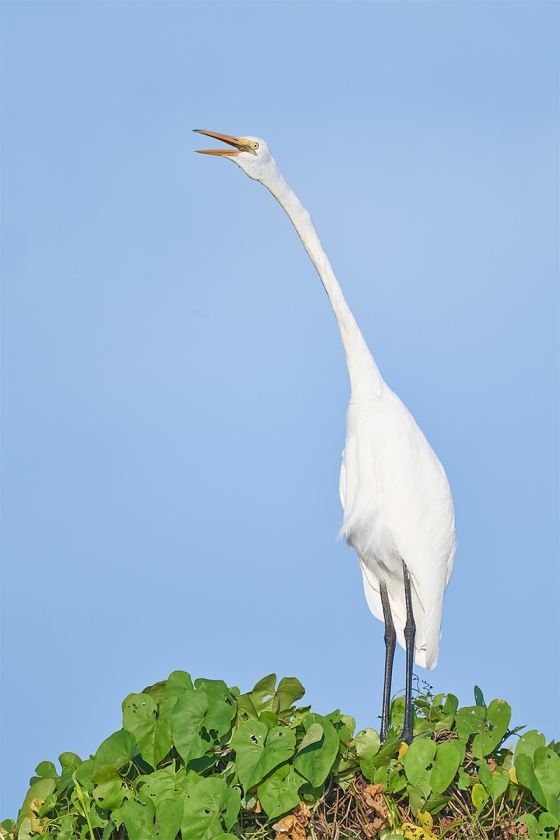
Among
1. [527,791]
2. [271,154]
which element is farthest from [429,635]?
[271,154]

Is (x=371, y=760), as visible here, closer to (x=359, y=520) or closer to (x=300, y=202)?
(x=359, y=520)

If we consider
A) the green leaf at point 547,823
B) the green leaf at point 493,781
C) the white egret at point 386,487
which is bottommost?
the green leaf at point 547,823

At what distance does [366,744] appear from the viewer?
372 centimetres

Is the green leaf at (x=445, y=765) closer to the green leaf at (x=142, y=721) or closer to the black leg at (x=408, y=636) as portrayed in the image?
the black leg at (x=408, y=636)

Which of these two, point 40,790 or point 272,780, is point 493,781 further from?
point 40,790

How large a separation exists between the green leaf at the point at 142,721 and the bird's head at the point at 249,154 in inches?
120

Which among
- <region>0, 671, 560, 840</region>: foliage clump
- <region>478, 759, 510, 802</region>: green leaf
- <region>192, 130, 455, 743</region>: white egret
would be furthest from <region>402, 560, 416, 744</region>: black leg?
<region>478, 759, 510, 802</region>: green leaf

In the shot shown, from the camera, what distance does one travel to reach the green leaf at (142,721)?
3537mm

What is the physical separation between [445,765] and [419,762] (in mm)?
101

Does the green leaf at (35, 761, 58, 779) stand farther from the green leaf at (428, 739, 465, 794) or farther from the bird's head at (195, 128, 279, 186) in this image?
the bird's head at (195, 128, 279, 186)

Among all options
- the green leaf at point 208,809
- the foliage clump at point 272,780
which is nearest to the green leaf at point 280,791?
the foliage clump at point 272,780

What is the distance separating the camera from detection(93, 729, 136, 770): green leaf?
3.51 m

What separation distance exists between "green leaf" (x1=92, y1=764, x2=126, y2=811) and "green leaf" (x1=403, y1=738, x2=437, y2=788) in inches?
41.7

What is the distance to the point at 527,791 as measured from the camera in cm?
377
